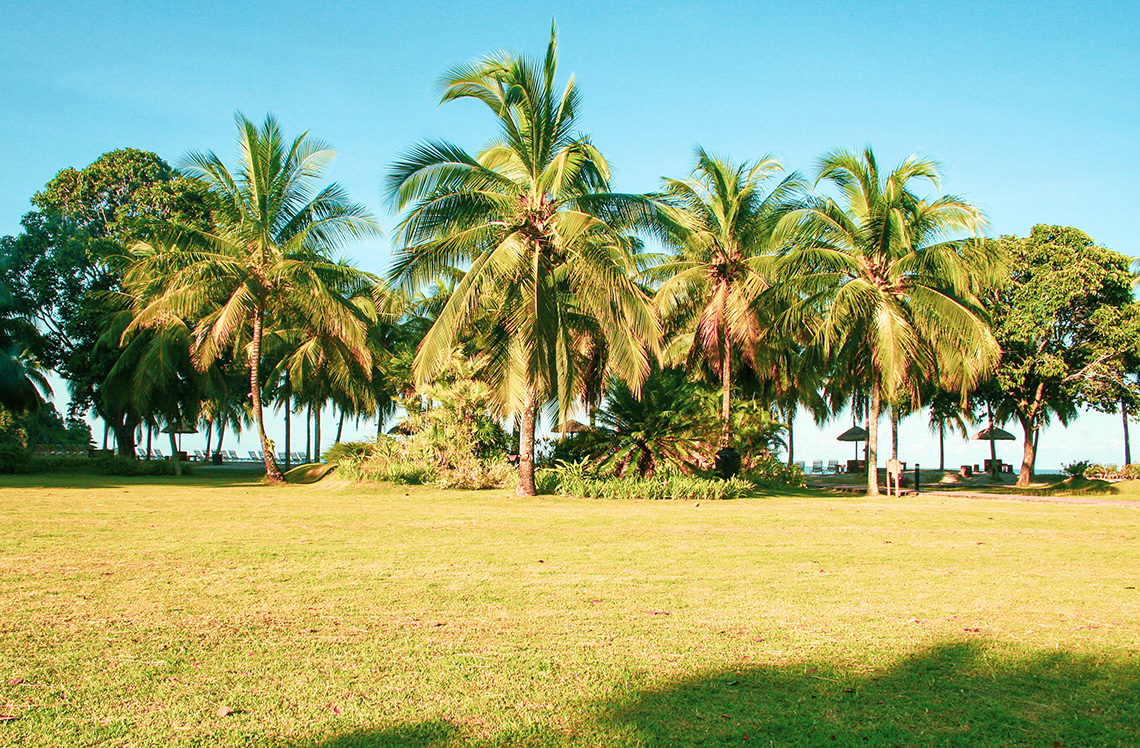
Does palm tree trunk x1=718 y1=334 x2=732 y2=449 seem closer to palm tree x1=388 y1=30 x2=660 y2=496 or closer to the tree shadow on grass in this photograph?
palm tree x1=388 y1=30 x2=660 y2=496

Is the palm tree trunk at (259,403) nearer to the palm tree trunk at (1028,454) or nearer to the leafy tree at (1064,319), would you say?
the leafy tree at (1064,319)

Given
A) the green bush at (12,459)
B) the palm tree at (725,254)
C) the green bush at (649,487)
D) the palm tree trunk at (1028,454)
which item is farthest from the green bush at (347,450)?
the palm tree trunk at (1028,454)

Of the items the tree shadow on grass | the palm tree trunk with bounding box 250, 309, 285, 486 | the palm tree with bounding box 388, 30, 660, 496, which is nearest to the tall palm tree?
the palm tree trunk with bounding box 250, 309, 285, 486

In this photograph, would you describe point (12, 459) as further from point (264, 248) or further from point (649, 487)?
point (649, 487)

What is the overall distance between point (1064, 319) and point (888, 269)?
450 inches

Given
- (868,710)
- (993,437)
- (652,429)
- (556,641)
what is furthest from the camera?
(993,437)

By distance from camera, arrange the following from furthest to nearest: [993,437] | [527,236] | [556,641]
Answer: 1. [993,437]
2. [527,236]
3. [556,641]

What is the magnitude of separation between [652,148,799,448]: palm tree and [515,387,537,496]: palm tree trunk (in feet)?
19.5

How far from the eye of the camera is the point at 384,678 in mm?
3803

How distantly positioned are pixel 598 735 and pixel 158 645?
2.59 metres

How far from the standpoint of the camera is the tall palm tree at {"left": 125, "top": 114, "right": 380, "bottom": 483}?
20.3 m

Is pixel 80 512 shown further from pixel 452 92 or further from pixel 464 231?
pixel 452 92

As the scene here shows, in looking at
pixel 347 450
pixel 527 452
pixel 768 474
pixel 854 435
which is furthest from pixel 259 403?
pixel 854 435

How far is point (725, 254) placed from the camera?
21.9 metres
